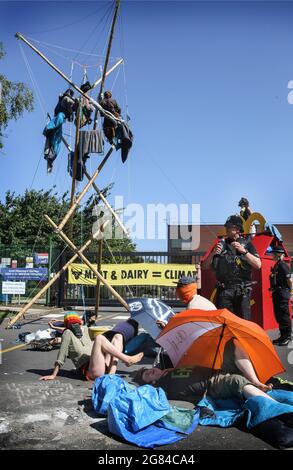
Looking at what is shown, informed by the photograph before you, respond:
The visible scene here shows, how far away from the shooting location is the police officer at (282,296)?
27.0ft

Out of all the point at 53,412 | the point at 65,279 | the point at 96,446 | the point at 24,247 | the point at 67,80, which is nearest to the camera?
the point at 96,446

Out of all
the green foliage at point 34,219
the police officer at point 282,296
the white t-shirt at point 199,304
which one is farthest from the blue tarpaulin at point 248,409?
the green foliage at point 34,219

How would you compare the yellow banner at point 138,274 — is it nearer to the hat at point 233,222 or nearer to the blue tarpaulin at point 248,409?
the hat at point 233,222

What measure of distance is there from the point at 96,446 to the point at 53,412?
1.00 meters

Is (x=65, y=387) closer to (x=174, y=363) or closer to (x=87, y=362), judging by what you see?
(x=87, y=362)

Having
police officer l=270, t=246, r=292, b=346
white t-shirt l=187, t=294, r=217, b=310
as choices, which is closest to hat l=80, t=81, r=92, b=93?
police officer l=270, t=246, r=292, b=346

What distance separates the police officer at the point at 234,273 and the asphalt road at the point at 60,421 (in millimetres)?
1134

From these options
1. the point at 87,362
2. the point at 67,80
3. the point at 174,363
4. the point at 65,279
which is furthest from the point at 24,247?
the point at 174,363

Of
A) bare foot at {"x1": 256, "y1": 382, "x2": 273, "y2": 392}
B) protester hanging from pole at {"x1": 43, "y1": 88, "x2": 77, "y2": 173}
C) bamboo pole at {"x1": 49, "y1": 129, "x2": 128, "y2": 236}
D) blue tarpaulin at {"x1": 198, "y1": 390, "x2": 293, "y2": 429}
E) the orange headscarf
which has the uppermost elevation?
protester hanging from pole at {"x1": 43, "y1": 88, "x2": 77, "y2": 173}

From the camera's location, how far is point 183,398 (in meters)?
4.65

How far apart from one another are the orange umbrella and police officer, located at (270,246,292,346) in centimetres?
396

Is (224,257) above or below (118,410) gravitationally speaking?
above

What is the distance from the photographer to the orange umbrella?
14.2 feet

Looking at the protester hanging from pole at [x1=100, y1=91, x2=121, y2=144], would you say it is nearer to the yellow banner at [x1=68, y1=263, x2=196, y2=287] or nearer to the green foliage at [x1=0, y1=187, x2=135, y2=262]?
the yellow banner at [x1=68, y1=263, x2=196, y2=287]
